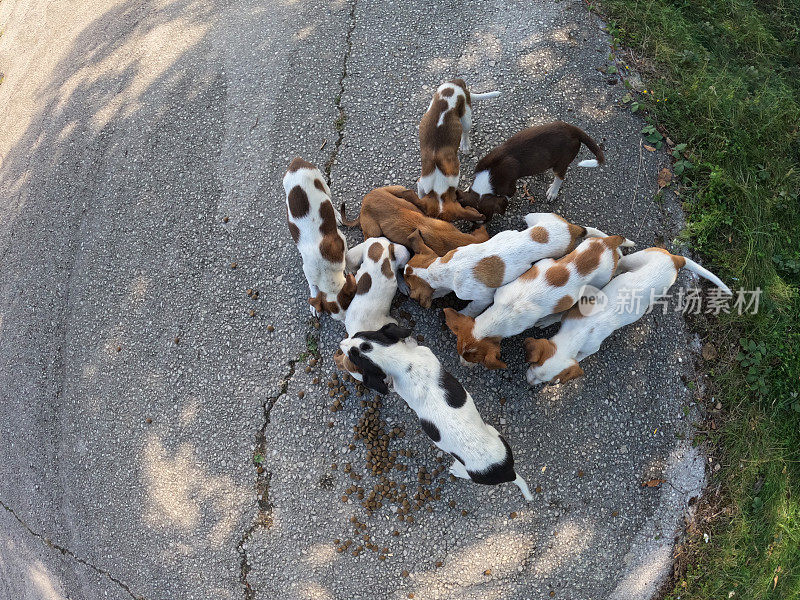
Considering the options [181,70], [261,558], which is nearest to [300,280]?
[261,558]

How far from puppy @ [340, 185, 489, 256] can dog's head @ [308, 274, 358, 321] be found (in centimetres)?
50

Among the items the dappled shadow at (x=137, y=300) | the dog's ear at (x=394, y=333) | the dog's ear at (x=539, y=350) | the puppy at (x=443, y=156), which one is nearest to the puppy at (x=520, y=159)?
the puppy at (x=443, y=156)

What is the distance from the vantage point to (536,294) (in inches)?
147

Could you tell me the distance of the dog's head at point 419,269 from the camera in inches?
158

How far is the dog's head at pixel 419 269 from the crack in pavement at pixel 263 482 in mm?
1097

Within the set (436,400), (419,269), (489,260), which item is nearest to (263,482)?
(436,400)

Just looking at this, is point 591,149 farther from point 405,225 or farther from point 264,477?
point 264,477

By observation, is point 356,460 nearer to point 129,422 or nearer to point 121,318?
point 129,422

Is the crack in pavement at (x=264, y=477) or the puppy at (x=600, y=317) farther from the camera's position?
the crack in pavement at (x=264, y=477)

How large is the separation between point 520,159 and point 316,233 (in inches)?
74.8

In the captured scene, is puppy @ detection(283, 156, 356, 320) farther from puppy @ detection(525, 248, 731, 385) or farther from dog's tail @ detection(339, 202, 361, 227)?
puppy @ detection(525, 248, 731, 385)

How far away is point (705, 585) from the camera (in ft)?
13.3

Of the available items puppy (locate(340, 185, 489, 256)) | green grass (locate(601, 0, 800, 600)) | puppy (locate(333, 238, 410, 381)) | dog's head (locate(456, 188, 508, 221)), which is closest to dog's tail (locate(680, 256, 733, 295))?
green grass (locate(601, 0, 800, 600))

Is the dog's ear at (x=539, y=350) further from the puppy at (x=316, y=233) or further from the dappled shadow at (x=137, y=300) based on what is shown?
the dappled shadow at (x=137, y=300)
